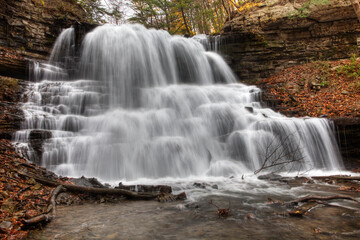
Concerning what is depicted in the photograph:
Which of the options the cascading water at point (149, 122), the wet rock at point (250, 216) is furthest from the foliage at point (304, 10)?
the wet rock at point (250, 216)

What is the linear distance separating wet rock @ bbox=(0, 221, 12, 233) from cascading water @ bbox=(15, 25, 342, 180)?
14.0 feet

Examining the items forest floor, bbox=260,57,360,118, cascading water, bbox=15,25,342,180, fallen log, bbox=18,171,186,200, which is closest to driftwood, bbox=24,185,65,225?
fallen log, bbox=18,171,186,200

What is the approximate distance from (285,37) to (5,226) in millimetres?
18421

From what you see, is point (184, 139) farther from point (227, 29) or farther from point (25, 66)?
point (227, 29)

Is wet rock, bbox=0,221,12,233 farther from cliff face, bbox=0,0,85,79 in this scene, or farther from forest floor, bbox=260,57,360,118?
forest floor, bbox=260,57,360,118

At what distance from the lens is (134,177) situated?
736 centimetres

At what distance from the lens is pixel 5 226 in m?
2.68

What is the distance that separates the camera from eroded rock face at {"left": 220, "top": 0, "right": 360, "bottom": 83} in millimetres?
14820

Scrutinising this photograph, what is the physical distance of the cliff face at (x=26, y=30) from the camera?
11.3m

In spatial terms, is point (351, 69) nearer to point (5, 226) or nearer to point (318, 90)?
point (318, 90)

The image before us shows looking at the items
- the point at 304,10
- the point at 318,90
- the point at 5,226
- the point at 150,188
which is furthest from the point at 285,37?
the point at 5,226

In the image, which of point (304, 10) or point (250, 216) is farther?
point (304, 10)

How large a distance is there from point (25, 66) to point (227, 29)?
1451 cm

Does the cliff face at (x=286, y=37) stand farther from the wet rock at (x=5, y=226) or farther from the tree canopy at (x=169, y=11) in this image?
the wet rock at (x=5, y=226)
